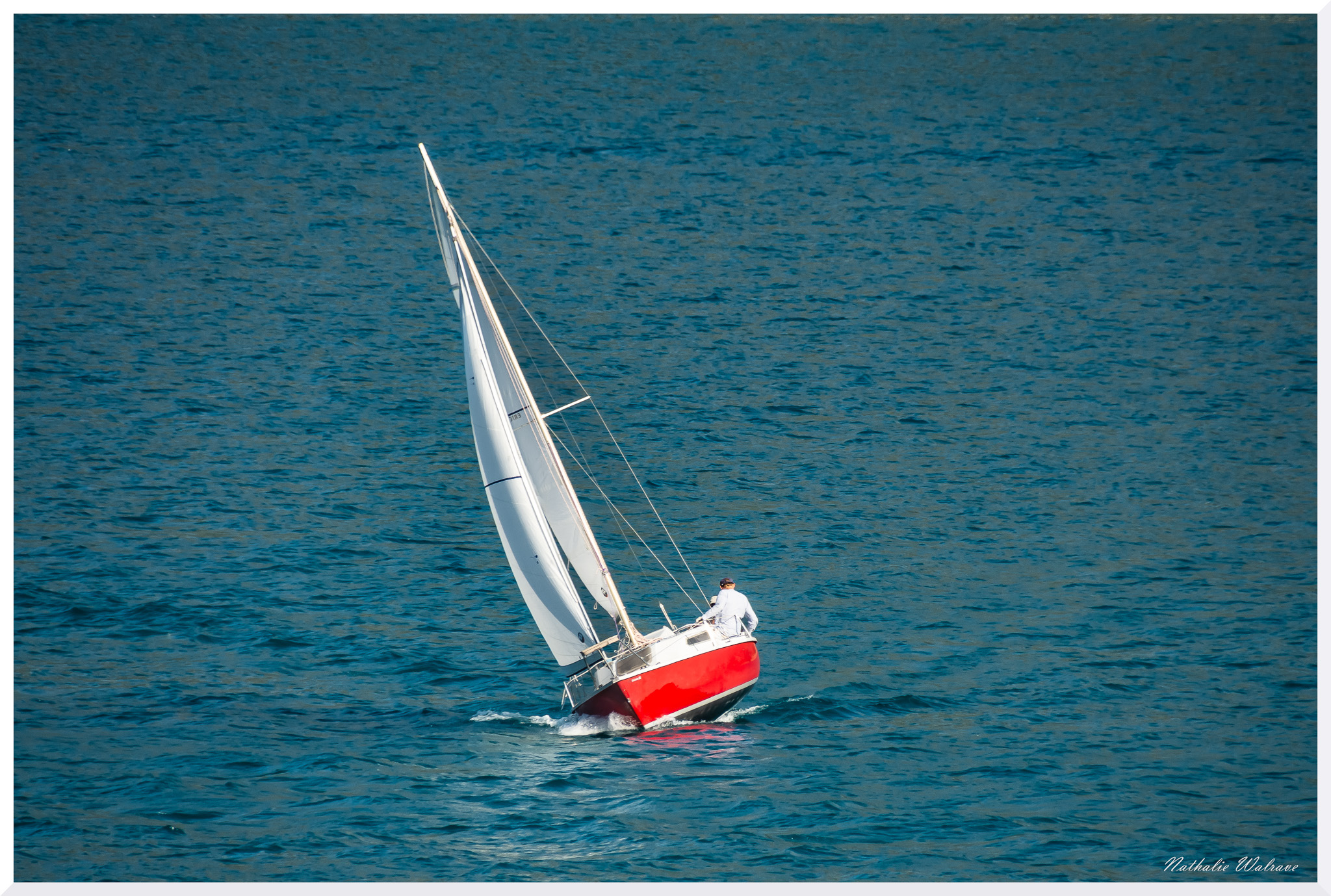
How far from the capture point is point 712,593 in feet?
107

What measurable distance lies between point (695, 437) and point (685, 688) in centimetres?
1743

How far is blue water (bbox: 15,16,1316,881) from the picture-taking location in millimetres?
23969

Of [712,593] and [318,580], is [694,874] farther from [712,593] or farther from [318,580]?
[318,580]

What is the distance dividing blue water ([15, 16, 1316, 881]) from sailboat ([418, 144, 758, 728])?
988 mm

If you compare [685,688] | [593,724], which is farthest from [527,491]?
[685,688]

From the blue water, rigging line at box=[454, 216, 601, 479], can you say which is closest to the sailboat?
rigging line at box=[454, 216, 601, 479]

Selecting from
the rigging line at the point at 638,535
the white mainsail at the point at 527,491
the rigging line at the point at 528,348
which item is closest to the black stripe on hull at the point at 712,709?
the white mainsail at the point at 527,491

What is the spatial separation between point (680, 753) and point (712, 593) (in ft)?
26.2

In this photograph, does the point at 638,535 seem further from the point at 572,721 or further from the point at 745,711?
the point at 572,721

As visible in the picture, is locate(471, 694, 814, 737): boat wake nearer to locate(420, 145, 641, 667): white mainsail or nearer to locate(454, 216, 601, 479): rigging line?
locate(420, 145, 641, 667): white mainsail

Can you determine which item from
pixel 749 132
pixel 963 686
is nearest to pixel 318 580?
pixel 963 686

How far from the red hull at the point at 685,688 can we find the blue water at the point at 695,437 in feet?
2.35

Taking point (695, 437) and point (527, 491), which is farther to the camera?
point (695, 437)

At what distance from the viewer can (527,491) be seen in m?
26.2
